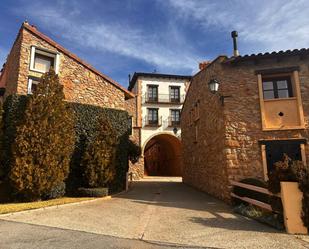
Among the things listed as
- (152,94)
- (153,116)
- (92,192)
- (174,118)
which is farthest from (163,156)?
(92,192)

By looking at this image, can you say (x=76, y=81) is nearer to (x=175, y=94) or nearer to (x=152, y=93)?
(x=152, y=93)

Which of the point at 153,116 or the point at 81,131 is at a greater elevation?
the point at 153,116

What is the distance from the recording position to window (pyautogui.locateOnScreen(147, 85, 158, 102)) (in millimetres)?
30047

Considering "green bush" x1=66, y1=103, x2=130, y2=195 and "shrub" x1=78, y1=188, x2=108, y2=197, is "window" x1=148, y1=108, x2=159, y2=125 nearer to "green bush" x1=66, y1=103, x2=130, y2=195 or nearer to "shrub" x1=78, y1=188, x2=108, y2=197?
"green bush" x1=66, y1=103, x2=130, y2=195

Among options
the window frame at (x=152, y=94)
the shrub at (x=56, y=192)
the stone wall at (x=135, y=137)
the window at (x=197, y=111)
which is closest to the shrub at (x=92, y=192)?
the shrub at (x=56, y=192)

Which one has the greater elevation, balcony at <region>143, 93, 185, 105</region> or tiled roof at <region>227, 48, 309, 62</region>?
balcony at <region>143, 93, 185, 105</region>

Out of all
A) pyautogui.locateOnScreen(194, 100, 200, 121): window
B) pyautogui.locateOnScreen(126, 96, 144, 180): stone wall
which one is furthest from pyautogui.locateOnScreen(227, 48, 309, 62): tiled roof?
pyautogui.locateOnScreen(126, 96, 144, 180): stone wall

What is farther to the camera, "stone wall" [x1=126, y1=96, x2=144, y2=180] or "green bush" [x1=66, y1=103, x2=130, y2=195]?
"stone wall" [x1=126, y1=96, x2=144, y2=180]

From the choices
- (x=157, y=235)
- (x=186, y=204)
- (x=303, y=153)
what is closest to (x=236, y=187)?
(x=186, y=204)

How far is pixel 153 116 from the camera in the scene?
29469 mm

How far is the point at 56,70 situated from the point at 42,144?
6794 millimetres

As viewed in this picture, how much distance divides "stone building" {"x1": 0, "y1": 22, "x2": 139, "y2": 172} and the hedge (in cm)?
330

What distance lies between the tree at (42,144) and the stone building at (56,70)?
436 centimetres

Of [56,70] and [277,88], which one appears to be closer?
[277,88]
